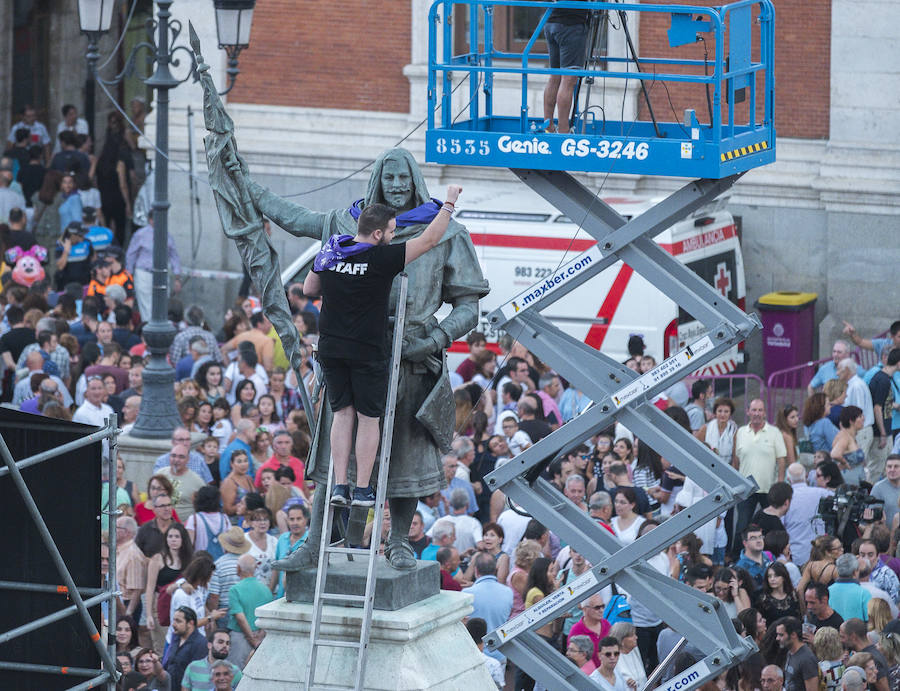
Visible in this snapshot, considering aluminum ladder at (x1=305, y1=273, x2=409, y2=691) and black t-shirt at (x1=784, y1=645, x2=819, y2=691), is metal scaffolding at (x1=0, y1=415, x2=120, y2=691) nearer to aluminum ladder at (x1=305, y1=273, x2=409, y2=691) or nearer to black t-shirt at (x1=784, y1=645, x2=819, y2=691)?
aluminum ladder at (x1=305, y1=273, x2=409, y2=691)

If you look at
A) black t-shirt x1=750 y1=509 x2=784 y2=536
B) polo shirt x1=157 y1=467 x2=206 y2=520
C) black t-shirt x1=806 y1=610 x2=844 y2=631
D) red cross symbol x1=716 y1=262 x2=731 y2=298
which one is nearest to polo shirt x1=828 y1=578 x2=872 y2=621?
black t-shirt x1=806 y1=610 x2=844 y2=631

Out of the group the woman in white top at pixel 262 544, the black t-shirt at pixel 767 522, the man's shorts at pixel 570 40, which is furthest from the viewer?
the black t-shirt at pixel 767 522

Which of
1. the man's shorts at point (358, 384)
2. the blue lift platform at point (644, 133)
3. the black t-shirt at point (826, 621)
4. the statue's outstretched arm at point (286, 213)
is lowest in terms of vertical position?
the black t-shirt at point (826, 621)

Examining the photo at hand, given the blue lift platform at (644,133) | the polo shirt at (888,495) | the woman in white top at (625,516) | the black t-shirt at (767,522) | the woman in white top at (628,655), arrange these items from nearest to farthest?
the blue lift platform at (644,133) → the woman in white top at (628,655) → the woman in white top at (625,516) → the black t-shirt at (767,522) → the polo shirt at (888,495)

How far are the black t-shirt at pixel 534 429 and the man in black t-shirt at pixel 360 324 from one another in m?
8.42

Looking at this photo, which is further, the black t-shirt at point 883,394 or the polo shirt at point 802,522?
the black t-shirt at point 883,394

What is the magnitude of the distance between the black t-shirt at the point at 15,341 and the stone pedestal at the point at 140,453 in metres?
3.24

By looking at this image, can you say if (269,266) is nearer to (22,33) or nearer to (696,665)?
(696,665)

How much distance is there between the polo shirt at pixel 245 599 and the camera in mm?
13438

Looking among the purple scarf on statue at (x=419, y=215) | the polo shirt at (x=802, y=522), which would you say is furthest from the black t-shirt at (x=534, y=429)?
the purple scarf on statue at (x=419, y=215)

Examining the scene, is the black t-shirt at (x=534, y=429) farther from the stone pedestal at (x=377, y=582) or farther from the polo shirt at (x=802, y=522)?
the stone pedestal at (x=377, y=582)

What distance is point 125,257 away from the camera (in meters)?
25.8

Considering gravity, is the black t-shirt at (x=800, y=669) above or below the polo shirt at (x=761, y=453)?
below

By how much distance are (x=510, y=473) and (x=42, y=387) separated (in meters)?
7.79
